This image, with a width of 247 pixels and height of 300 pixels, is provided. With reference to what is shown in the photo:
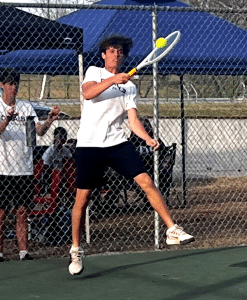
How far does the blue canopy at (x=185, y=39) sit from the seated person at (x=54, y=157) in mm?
1298

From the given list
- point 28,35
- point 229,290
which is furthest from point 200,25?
point 229,290

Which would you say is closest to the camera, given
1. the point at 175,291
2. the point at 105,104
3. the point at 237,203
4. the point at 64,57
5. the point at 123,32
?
the point at 175,291

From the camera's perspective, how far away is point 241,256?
663 cm

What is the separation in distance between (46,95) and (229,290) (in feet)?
89.1

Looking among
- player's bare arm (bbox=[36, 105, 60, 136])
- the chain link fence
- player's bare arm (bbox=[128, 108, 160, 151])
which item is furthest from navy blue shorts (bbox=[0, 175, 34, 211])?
player's bare arm (bbox=[128, 108, 160, 151])

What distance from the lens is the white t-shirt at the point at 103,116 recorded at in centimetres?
561

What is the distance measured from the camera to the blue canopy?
930cm

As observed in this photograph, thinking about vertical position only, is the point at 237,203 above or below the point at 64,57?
below

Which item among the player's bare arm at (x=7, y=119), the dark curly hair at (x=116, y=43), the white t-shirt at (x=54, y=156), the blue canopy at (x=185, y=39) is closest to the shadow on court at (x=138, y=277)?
the player's bare arm at (x=7, y=119)

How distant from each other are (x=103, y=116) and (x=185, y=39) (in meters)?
4.34

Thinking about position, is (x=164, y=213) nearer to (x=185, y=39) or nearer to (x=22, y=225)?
(x=22, y=225)

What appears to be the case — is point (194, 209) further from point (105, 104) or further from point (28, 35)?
point (105, 104)

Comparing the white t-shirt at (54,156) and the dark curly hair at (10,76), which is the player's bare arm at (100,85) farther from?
the white t-shirt at (54,156)

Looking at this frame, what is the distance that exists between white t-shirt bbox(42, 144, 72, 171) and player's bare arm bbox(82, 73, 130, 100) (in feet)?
8.16
